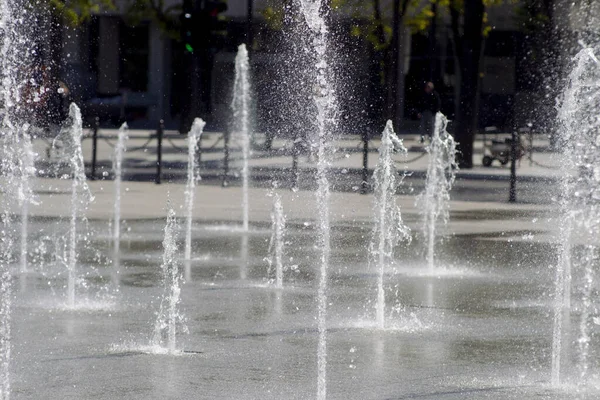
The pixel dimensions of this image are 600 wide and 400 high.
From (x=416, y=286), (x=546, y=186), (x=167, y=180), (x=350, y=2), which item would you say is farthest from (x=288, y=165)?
(x=416, y=286)

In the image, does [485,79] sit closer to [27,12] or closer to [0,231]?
[27,12]

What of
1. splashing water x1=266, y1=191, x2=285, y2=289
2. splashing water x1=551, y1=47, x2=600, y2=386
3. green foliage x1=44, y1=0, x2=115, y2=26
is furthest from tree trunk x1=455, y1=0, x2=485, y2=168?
splashing water x1=266, y1=191, x2=285, y2=289

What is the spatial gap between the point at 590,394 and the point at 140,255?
596 centimetres

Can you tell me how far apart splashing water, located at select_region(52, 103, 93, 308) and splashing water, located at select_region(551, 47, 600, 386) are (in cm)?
315

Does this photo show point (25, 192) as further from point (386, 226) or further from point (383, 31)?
point (383, 31)

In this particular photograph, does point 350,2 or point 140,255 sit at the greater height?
point 350,2

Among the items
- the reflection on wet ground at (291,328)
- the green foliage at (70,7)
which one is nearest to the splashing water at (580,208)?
the reflection on wet ground at (291,328)

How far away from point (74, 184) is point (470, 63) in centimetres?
1511

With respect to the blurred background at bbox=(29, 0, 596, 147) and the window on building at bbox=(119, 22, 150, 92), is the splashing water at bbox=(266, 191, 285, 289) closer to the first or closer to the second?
the blurred background at bbox=(29, 0, 596, 147)

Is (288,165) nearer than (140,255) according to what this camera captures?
No

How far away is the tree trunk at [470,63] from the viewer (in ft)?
81.5

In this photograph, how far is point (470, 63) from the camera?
85.8ft

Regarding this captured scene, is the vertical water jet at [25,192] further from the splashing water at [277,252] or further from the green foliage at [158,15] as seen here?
the green foliage at [158,15]

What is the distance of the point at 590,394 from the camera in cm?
670
